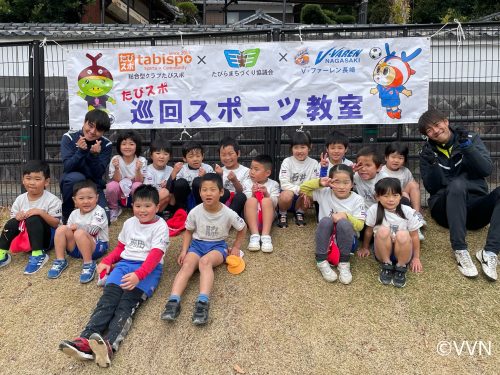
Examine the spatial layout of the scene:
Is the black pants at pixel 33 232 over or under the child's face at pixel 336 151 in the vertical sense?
under

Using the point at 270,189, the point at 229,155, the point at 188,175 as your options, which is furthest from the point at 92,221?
the point at 270,189

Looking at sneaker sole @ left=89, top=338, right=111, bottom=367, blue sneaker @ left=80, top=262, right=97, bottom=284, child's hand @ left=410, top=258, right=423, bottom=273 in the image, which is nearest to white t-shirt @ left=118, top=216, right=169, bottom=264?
blue sneaker @ left=80, top=262, right=97, bottom=284

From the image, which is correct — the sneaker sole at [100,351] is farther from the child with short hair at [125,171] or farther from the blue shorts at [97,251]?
the child with short hair at [125,171]

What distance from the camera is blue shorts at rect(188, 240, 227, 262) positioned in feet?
13.0

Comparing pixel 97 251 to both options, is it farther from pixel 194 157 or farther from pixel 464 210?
pixel 464 210

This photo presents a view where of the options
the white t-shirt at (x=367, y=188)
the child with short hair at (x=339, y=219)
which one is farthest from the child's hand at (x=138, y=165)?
the white t-shirt at (x=367, y=188)

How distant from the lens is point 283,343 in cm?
327

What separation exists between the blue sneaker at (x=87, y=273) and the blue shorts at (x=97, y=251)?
17 centimetres

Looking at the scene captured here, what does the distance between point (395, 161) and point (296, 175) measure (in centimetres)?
119

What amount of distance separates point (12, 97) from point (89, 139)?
2.71 metres

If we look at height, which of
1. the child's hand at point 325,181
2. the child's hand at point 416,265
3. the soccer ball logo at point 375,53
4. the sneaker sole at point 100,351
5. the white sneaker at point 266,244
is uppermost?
the soccer ball logo at point 375,53

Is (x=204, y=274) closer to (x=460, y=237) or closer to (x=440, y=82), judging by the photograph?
(x=460, y=237)

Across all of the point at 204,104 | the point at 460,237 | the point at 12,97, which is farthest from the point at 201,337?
the point at 12,97

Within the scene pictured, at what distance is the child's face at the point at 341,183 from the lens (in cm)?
411
